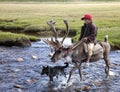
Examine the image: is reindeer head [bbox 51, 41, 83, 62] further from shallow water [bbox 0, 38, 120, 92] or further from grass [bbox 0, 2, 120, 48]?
grass [bbox 0, 2, 120, 48]

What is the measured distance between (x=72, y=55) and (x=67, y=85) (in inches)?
68.0

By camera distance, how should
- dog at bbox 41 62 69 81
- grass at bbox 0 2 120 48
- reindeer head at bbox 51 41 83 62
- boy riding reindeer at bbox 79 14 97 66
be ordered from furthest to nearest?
grass at bbox 0 2 120 48, dog at bbox 41 62 69 81, boy riding reindeer at bbox 79 14 97 66, reindeer head at bbox 51 41 83 62

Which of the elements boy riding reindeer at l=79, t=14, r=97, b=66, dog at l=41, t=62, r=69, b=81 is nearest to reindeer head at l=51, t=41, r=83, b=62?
boy riding reindeer at l=79, t=14, r=97, b=66

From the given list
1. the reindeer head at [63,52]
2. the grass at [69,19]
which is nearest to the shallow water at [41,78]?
the reindeer head at [63,52]

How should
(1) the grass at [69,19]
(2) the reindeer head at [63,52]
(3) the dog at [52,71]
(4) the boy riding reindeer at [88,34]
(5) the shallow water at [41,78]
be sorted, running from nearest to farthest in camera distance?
(2) the reindeer head at [63,52] → (5) the shallow water at [41,78] → (4) the boy riding reindeer at [88,34] → (3) the dog at [52,71] → (1) the grass at [69,19]

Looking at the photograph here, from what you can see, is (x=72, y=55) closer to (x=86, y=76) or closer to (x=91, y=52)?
(x=91, y=52)

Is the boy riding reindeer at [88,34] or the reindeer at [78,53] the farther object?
the boy riding reindeer at [88,34]

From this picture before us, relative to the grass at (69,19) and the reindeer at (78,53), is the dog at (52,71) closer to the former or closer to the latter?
the reindeer at (78,53)

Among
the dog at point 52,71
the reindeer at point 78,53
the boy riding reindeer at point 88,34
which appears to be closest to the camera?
the reindeer at point 78,53

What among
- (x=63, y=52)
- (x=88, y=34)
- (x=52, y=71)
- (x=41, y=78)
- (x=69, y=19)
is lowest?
(x=69, y=19)

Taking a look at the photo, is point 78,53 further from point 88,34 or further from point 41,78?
point 41,78

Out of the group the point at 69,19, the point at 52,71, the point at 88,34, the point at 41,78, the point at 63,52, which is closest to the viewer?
the point at 63,52

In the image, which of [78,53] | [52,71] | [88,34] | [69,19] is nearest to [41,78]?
[52,71]

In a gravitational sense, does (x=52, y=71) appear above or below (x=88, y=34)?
below
